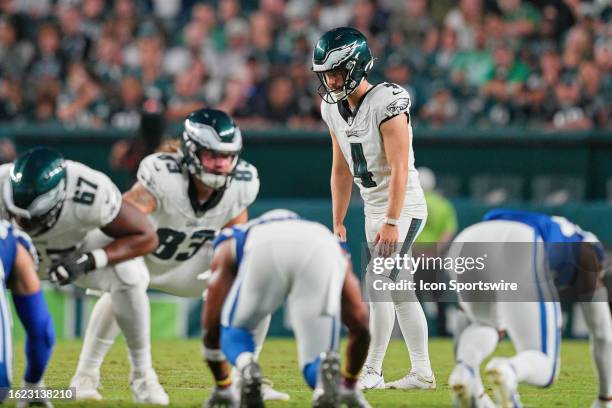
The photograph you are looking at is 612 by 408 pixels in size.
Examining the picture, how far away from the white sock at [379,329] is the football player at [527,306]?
4.24ft

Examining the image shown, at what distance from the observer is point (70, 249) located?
666 centimetres

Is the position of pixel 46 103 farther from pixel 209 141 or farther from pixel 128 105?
pixel 209 141

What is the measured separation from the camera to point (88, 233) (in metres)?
6.66

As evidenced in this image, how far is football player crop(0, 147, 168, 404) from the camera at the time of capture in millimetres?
6102

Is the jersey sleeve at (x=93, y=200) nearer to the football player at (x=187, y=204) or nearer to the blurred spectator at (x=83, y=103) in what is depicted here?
the football player at (x=187, y=204)

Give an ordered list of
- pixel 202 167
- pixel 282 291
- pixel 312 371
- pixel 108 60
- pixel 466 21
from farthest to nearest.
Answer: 1. pixel 466 21
2. pixel 108 60
3. pixel 202 167
4. pixel 282 291
5. pixel 312 371

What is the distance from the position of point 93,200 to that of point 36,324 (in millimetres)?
788

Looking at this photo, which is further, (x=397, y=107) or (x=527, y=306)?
(x=397, y=107)

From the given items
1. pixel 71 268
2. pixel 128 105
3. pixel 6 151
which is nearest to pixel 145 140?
pixel 6 151

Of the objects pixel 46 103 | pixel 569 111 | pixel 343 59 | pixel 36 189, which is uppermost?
pixel 343 59

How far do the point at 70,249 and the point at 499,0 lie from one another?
1020 centimetres

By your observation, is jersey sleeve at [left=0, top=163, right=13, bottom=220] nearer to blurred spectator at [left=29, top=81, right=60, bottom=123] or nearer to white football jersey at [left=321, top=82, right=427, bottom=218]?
Answer: white football jersey at [left=321, top=82, right=427, bottom=218]

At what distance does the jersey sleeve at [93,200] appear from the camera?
250 inches

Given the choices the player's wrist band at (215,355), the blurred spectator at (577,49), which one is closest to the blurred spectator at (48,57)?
the blurred spectator at (577,49)
